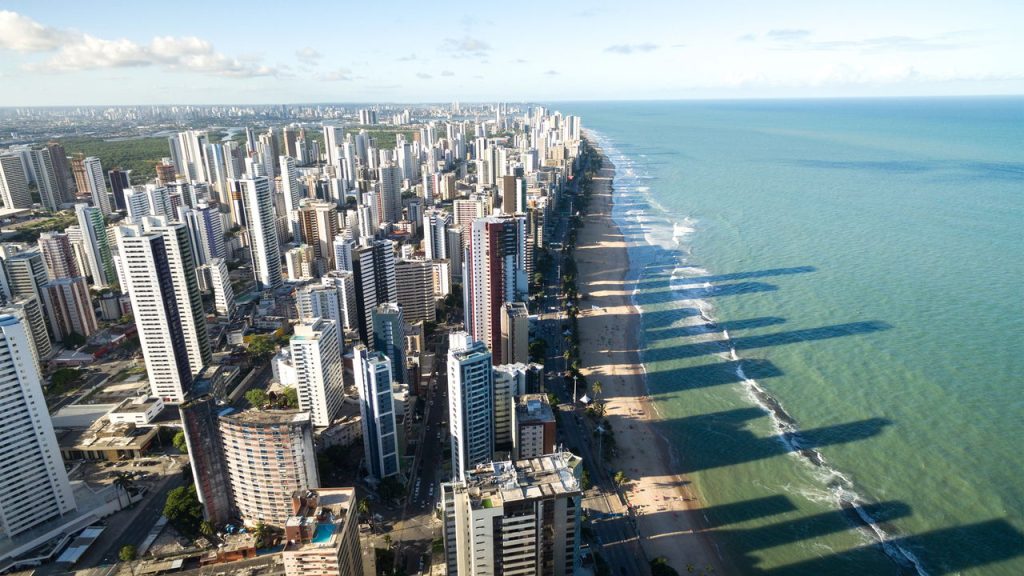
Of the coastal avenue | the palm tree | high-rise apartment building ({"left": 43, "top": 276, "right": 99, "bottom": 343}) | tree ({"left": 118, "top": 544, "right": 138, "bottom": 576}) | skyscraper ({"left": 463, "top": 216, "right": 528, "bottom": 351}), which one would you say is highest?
skyscraper ({"left": 463, "top": 216, "right": 528, "bottom": 351})

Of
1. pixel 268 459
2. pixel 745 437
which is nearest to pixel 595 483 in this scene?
pixel 745 437

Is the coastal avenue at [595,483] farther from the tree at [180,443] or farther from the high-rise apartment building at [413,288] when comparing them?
the tree at [180,443]

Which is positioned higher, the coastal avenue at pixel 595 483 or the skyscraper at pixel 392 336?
the skyscraper at pixel 392 336

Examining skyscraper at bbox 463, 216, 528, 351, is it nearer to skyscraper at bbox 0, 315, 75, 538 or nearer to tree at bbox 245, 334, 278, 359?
tree at bbox 245, 334, 278, 359

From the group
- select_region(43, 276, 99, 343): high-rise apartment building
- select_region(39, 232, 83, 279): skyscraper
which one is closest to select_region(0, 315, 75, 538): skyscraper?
select_region(43, 276, 99, 343): high-rise apartment building

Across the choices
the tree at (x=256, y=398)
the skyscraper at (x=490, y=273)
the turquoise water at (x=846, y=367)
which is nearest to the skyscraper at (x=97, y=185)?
the tree at (x=256, y=398)
